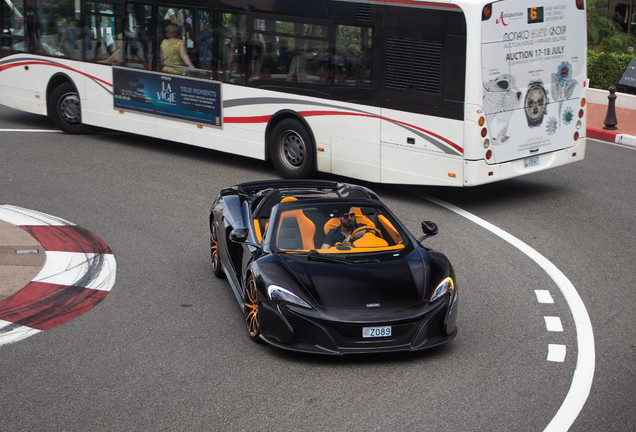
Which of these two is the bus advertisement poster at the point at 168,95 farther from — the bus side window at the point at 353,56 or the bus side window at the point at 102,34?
the bus side window at the point at 353,56

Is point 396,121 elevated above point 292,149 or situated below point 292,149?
above

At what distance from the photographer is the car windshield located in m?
8.70

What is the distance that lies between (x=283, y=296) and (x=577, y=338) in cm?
283

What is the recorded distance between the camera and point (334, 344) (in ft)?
25.0

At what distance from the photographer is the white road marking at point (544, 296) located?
9672mm

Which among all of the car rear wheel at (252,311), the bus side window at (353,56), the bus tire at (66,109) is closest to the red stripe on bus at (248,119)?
the bus side window at (353,56)

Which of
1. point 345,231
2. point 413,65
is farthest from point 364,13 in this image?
point 345,231

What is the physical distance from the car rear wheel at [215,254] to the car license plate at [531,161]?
5.30 m

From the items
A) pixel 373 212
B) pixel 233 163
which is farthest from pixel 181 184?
pixel 373 212

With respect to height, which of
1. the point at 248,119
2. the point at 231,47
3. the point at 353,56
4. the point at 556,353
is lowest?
the point at 556,353

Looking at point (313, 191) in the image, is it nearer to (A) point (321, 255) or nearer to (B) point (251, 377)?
(A) point (321, 255)

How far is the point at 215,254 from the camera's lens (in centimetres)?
1046

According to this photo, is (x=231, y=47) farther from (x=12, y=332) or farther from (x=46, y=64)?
(x=12, y=332)

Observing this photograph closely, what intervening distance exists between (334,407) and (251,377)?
2.93ft
